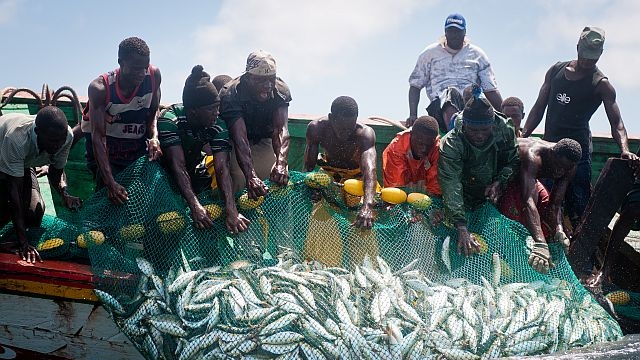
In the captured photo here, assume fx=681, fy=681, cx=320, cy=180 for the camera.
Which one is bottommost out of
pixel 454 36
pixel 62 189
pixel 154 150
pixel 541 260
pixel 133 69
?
pixel 541 260

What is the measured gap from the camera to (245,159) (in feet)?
21.0

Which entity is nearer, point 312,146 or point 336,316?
point 336,316

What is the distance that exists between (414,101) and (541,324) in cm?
400

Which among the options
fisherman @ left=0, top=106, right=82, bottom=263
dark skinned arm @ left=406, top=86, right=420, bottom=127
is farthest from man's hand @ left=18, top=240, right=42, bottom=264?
dark skinned arm @ left=406, top=86, right=420, bottom=127

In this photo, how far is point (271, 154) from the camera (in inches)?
288

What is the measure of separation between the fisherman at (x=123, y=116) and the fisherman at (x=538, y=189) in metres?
3.55

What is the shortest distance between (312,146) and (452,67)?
7.97ft

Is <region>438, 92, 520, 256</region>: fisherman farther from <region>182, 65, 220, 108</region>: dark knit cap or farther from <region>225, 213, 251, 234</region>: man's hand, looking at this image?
<region>182, 65, 220, 108</region>: dark knit cap

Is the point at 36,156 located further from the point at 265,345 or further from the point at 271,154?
the point at 265,345

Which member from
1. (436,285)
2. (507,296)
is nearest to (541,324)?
(507,296)

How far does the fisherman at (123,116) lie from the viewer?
6172 mm

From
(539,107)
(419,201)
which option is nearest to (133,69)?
(419,201)

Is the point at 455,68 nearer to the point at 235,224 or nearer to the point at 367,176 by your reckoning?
the point at 367,176

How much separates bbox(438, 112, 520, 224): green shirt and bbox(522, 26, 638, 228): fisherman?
141 centimetres
